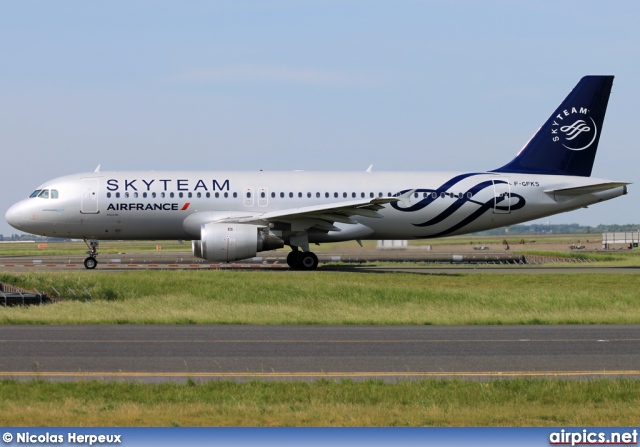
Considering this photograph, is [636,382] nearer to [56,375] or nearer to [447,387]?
[447,387]

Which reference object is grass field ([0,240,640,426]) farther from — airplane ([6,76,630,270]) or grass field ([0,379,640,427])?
airplane ([6,76,630,270])

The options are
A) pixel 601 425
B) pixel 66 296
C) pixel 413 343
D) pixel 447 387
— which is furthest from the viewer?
pixel 66 296

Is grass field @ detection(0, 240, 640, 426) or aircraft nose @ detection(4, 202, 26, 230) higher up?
aircraft nose @ detection(4, 202, 26, 230)

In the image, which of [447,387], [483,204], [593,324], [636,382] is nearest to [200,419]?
[447,387]

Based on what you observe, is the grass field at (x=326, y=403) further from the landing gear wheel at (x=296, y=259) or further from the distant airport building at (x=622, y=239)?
the distant airport building at (x=622, y=239)

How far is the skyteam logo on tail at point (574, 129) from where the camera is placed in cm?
3922

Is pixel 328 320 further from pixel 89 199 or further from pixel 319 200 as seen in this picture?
pixel 89 199

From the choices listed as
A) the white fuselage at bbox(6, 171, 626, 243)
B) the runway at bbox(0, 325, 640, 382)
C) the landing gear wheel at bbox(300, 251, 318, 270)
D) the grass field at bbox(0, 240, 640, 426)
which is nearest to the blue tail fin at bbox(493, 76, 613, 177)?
the white fuselage at bbox(6, 171, 626, 243)

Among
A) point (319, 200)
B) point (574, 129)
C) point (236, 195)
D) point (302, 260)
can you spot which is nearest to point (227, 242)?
point (236, 195)

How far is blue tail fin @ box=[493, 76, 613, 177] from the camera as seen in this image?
129 ft

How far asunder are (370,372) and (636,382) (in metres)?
3.90

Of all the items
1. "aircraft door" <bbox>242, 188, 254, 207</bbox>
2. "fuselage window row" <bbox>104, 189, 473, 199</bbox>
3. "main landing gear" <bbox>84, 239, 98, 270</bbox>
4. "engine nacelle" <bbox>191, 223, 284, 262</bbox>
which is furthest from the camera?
"aircraft door" <bbox>242, 188, 254, 207</bbox>

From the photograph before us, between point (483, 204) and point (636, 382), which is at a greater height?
point (483, 204)

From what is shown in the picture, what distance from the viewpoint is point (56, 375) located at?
13.2 metres
